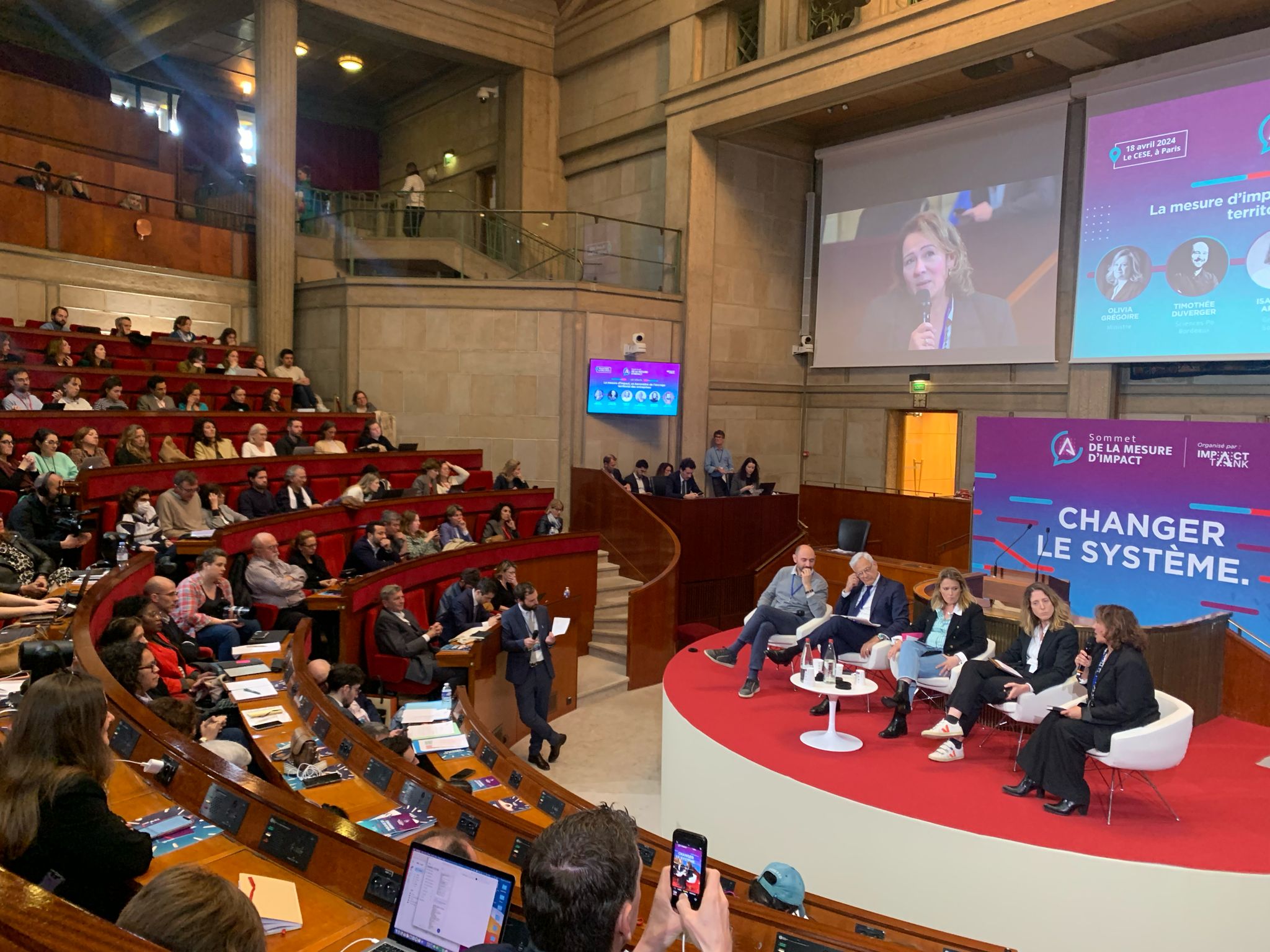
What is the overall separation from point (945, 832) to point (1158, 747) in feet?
3.99

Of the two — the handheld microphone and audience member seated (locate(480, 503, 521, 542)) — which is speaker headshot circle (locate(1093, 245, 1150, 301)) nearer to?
the handheld microphone

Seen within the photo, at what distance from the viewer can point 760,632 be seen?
6.51 metres

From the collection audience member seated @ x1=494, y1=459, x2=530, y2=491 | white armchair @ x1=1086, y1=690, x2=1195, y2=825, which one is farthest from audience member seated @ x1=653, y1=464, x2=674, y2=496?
white armchair @ x1=1086, y1=690, x2=1195, y2=825

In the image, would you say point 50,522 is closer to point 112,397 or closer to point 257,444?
point 112,397

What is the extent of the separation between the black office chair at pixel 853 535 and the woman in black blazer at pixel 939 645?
558cm

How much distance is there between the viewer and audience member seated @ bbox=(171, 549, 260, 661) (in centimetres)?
524

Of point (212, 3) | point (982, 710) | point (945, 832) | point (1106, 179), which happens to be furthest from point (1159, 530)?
point (212, 3)

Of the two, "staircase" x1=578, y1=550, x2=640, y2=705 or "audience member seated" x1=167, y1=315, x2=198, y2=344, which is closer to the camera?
"staircase" x1=578, y1=550, x2=640, y2=705

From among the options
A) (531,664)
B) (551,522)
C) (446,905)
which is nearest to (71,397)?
(551,522)

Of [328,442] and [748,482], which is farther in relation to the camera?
[748,482]

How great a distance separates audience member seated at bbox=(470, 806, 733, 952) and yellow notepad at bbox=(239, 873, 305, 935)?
32.4 inches

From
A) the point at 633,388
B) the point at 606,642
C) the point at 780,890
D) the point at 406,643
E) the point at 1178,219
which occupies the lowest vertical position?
the point at 606,642

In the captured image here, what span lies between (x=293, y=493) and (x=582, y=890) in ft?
23.2

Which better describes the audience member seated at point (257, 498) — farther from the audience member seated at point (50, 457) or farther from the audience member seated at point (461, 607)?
the audience member seated at point (461, 607)
